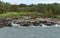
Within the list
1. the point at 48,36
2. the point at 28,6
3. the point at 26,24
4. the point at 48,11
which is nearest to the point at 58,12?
the point at 48,11

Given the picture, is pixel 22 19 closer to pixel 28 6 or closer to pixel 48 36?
pixel 28 6

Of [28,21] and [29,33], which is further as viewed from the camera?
[28,21]

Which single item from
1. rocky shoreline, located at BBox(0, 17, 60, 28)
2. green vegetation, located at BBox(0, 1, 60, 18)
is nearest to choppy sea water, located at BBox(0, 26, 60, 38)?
rocky shoreline, located at BBox(0, 17, 60, 28)

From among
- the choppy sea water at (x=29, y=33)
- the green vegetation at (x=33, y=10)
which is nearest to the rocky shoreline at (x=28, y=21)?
the green vegetation at (x=33, y=10)

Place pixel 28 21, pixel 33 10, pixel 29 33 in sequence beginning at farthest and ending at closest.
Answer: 1. pixel 33 10
2. pixel 28 21
3. pixel 29 33

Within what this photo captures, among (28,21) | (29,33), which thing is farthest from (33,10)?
(29,33)

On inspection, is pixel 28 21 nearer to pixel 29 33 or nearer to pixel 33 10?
pixel 33 10

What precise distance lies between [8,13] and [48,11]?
2.76 meters

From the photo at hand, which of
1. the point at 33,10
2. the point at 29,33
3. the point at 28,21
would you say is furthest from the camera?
the point at 33,10

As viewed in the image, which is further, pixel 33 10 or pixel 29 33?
pixel 33 10

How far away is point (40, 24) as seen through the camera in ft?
47.1

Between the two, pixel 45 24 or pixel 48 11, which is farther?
pixel 48 11

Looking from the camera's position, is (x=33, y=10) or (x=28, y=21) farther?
(x=33, y=10)

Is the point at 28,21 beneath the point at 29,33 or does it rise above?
beneath
